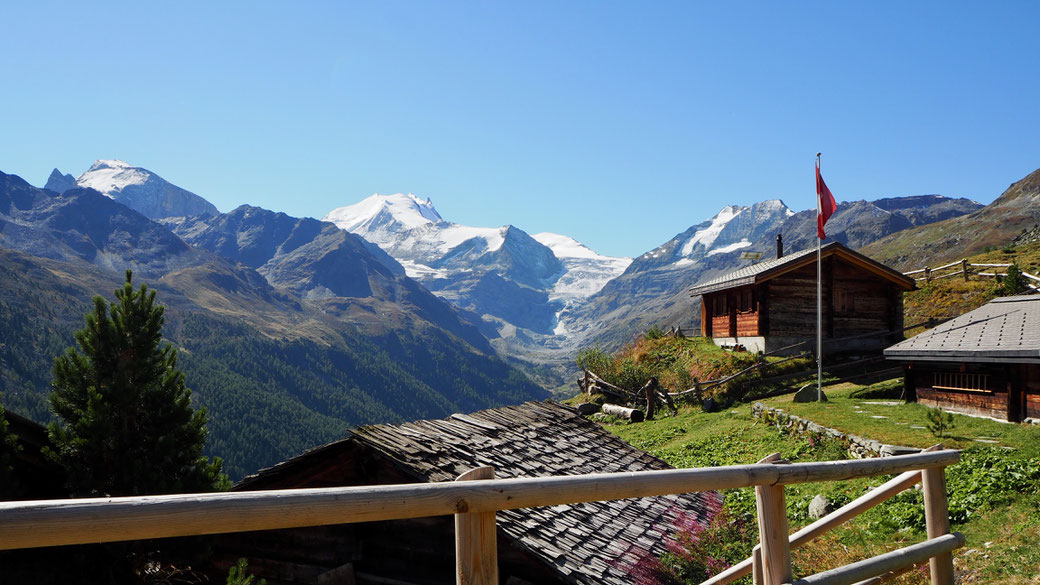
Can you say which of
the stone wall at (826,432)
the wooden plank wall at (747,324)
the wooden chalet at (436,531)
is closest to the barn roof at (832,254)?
the wooden plank wall at (747,324)

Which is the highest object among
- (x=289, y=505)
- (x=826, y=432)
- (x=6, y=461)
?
(x=289, y=505)

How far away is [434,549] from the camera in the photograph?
7328 millimetres

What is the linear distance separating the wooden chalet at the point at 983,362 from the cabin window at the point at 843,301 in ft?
34.0

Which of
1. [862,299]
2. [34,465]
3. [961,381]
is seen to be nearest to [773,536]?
[34,465]

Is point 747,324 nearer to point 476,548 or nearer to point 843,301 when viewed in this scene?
point 843,301

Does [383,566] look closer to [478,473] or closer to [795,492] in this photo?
[478,473]

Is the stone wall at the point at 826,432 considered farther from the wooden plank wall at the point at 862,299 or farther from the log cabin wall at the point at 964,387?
the wooden plank wall at the point at 862,299

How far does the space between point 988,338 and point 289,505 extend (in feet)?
65.9

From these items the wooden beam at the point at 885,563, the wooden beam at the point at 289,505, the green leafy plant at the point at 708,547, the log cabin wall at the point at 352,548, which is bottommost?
the green leafy plant at the point at 708,547

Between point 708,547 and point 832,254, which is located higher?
point 832,254

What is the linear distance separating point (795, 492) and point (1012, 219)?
6849 inches

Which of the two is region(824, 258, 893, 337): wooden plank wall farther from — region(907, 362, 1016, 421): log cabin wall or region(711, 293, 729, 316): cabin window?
region(907, 362, 1016, 421): log cabin wall

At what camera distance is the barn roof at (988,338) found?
1570cm

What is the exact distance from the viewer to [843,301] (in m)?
31.2
